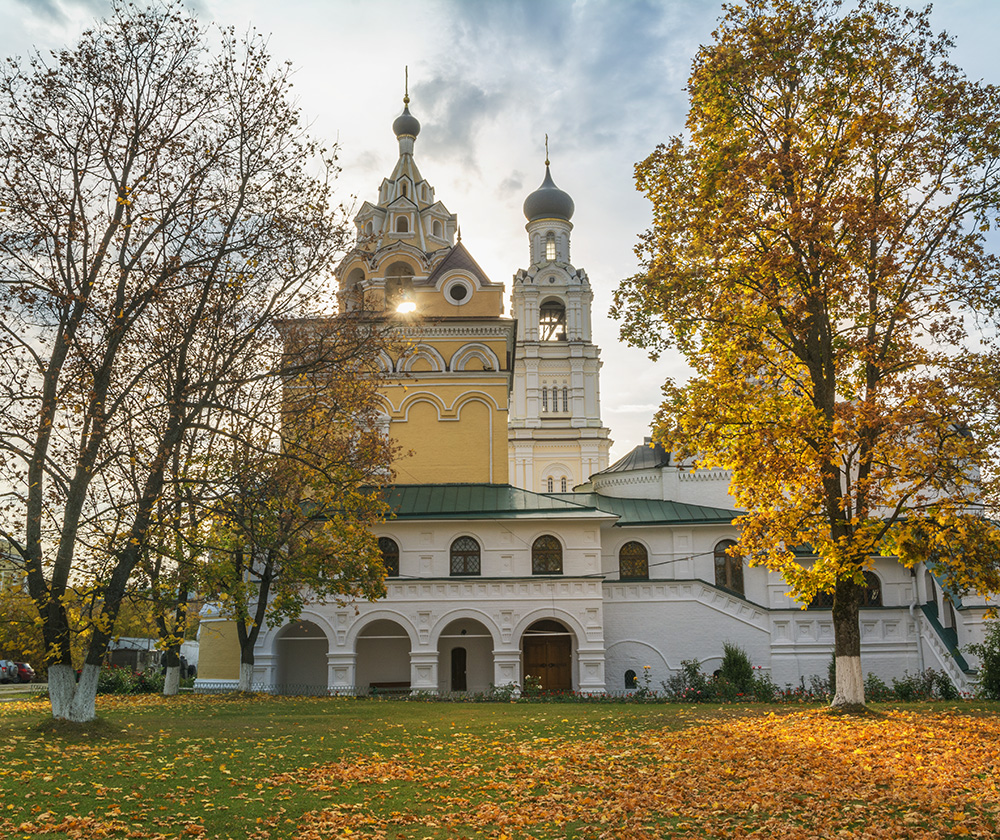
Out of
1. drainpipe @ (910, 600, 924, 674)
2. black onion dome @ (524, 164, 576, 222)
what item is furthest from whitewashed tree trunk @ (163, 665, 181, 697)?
black onion dome @ (524, 164, 576, 222)

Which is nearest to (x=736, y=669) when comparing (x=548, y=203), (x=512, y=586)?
(x=512, y=586)

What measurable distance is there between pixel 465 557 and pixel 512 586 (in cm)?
174

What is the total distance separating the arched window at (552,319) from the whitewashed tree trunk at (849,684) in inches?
1895

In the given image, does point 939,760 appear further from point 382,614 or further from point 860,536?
point 382,614

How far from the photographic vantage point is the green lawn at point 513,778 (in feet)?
21.4

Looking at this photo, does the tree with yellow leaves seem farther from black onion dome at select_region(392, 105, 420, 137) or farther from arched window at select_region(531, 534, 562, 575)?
black onion dome at select_region(392, 105, 420, 137)

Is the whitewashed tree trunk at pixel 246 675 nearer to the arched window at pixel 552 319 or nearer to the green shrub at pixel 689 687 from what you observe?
the green shrub at pixel 689 687

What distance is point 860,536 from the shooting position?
1290 centimetres

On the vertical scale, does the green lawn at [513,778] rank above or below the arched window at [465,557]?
below


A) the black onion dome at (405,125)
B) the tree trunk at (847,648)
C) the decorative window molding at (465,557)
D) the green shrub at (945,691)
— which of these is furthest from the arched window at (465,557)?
the black onion dome at (405,125)

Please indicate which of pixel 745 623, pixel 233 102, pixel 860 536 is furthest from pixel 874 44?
pixel 745 623

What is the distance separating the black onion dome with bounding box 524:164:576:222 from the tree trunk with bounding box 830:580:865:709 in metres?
50.5

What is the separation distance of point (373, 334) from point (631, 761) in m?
7.42

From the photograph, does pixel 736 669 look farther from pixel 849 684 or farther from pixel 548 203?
pixel 548 203
